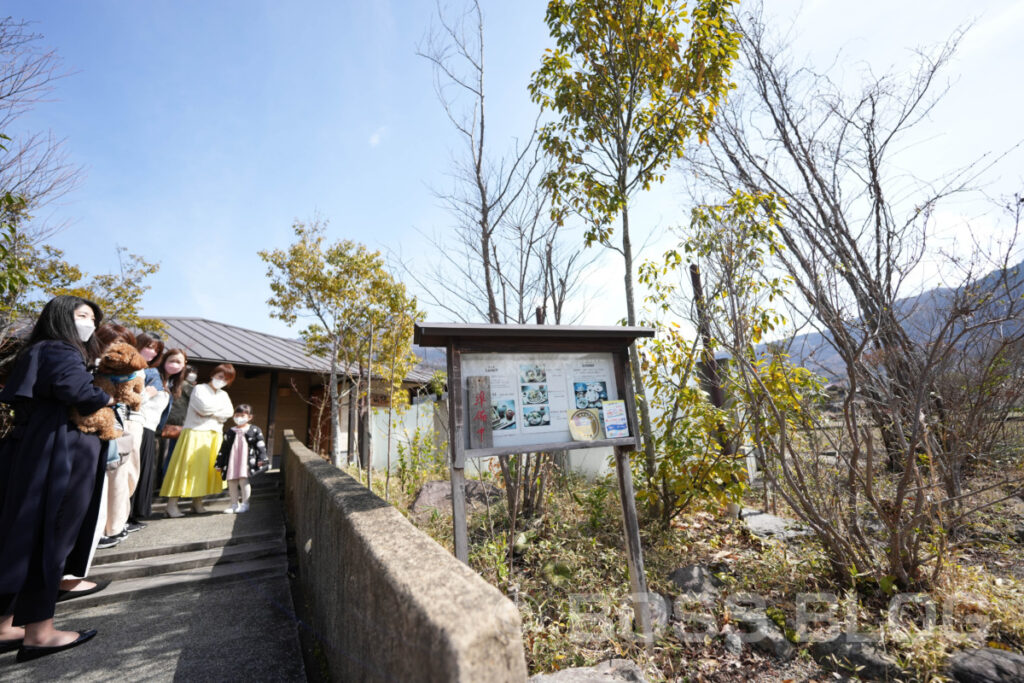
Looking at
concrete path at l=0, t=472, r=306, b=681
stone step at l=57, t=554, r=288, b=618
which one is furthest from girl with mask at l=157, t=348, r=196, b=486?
stone step at l=57, t=554, r=288, b=618

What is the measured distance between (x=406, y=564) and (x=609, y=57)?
5085mm

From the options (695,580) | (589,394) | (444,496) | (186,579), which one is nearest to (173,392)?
(186,579)

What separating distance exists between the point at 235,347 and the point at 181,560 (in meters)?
8.50

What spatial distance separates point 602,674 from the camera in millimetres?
2062

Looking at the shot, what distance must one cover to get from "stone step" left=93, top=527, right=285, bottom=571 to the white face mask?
1.98m

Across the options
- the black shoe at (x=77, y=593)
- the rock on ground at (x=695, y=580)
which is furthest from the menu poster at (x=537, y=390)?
the black shoe at (x=77, y=593)

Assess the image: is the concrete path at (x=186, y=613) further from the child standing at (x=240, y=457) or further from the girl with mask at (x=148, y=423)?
the child standing at (x=240, y=457)

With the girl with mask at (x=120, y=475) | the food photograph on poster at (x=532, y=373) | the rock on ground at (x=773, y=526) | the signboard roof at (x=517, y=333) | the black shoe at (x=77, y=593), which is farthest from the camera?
the rock on ground at (x=773, y=526)

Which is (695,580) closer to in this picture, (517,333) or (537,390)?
(537,390)

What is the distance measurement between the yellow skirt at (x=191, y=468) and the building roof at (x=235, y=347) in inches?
171

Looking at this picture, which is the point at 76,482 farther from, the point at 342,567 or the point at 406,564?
the point at 406,564

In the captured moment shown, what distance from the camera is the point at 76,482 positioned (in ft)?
7.95

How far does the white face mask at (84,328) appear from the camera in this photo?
2641mm

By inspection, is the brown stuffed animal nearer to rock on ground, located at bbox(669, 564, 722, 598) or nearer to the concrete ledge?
the concrete ledge
